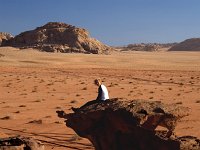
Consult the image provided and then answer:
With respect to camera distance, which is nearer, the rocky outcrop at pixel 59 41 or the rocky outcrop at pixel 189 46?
the rocky outcrop at pixel 59 41

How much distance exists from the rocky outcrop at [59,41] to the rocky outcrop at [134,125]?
74943 millimetres

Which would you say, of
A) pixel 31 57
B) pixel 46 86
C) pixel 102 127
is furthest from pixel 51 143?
pixel 31 57

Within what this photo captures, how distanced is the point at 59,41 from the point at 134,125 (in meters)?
83.1

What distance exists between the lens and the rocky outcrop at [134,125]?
9008 mm

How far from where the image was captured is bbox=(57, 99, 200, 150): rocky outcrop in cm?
901

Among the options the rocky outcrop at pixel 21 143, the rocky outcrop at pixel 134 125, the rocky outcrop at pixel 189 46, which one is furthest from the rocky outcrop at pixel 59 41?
the rocky outcrop at pixel 189 46

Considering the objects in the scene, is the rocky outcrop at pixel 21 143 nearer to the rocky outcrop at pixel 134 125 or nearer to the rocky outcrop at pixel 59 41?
the rocky outcrop at pixel 134 125

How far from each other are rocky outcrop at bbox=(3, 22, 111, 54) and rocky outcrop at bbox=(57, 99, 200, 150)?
74.9 m

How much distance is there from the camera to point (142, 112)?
9148 millimetres

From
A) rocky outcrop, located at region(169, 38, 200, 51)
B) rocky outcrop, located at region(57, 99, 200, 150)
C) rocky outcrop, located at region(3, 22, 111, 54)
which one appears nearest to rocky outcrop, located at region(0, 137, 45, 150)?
rocky outcrop, located at region(57, 99, 200, 150)

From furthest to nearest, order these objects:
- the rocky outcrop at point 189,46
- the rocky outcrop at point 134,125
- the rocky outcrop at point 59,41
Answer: the rocky outcrop at point 189,46 → the rocky outcrop at point 59,41 → the rocky outcrop at point 134,125

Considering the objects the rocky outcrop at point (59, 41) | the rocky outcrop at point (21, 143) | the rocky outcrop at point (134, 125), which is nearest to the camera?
the rocky outcrop at point (21, 143)

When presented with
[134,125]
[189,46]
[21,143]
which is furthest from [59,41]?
[189,46]

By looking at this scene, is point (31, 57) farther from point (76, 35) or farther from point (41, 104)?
point (41, 104)
